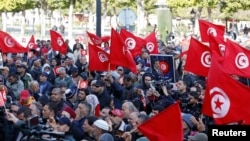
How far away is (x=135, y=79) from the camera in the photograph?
14438 mm

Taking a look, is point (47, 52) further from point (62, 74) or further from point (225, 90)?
point (225, 90)

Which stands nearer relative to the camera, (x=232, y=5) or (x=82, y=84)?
(x=82, y=84)

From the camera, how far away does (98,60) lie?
53.3 ft

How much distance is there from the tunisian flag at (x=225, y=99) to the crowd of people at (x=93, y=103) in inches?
14.2

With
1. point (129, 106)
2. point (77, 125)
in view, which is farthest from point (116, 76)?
point (77, 125)

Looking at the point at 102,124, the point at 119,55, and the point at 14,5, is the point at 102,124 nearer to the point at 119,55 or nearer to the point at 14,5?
the point at 119,55

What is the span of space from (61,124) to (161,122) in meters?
2.02

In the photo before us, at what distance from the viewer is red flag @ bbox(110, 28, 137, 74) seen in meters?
15.3

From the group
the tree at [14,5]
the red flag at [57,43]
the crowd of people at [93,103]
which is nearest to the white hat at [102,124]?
the crowd of people at [93,103]

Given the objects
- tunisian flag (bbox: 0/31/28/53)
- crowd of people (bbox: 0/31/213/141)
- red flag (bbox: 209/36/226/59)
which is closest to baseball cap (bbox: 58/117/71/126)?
crowd of people (bbox: 0/31/213/141)

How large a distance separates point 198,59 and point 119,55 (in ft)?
7.24

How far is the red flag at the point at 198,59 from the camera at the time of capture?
1385 cm

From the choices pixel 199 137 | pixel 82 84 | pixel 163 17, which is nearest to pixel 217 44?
pixel 82 84

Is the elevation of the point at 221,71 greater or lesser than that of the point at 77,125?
greater
